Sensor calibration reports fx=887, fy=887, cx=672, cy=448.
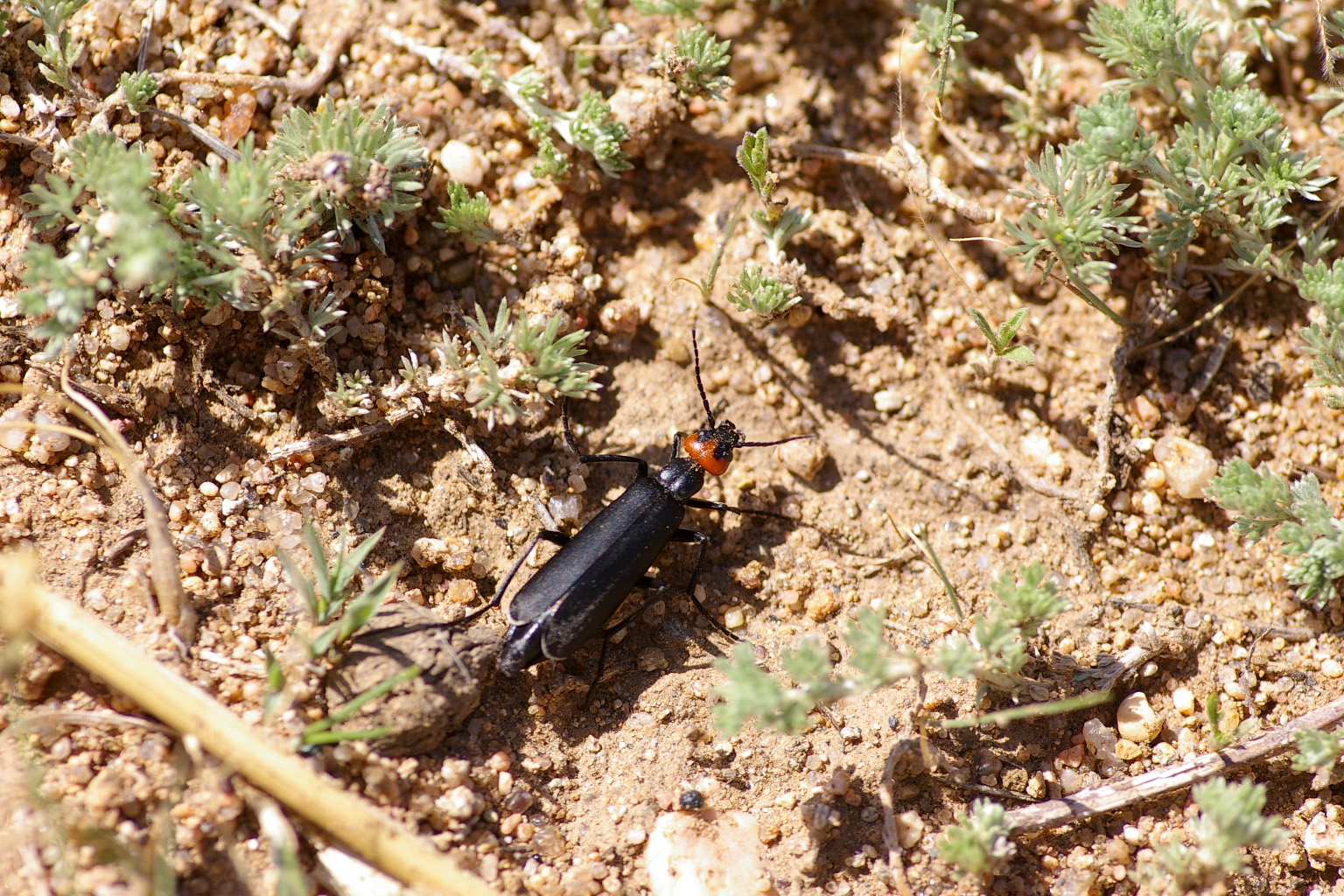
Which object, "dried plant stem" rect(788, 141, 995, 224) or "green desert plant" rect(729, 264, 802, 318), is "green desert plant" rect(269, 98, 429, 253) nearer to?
"green desert plant" rect(729, 264, 802, 318)

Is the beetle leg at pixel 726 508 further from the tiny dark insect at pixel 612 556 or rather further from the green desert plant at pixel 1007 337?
the green desert plant at pixel 1007 337

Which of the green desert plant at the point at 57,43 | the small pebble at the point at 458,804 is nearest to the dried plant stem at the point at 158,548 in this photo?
the small pebble at the point at 458,804

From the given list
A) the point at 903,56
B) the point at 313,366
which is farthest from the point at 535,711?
the point at 903,56

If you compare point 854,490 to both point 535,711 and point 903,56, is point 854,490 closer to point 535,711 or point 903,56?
point 535,711

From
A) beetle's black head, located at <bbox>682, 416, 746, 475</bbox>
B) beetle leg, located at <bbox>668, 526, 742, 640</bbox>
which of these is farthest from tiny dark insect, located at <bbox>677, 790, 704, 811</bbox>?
beetle's black head, located at <bbox>682, 416, 746, 475</bbox>

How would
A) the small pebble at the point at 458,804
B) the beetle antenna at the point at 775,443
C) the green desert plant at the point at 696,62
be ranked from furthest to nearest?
the beetle antenna at the point at 775,443
the green desert plant at the point at 696,62
the small pebble at the point at 458,804

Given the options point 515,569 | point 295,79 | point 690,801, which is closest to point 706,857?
point 690,801
